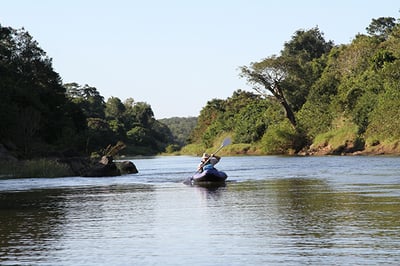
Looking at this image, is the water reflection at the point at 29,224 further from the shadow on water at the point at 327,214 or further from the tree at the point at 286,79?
the tree at the point at 286,79

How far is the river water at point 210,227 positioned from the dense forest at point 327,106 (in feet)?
156

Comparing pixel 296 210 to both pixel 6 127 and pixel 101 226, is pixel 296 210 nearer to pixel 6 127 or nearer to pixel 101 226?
pixel 101 226

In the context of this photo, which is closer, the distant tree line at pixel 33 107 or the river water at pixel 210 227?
the river water at pixel 210 227

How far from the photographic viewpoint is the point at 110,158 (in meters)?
55.6

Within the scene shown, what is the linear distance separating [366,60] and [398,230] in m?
81.1

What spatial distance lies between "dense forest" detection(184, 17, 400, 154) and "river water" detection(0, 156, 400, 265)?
1876 inches

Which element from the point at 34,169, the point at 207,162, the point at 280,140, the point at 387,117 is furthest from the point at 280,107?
the point at 207,162

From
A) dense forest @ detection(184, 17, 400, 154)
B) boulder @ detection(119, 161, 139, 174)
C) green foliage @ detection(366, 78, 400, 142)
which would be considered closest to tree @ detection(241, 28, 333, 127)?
dense forest @ detection(184, 17, 400, 154)

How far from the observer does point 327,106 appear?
95.9 metres

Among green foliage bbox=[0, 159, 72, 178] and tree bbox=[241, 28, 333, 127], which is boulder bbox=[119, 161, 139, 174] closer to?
green foliage bbox=[0, 159, 72, 178]

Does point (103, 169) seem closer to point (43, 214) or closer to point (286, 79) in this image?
point (43, 214)

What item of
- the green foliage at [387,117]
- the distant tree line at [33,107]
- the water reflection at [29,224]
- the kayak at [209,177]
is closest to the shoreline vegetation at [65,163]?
the green foliage at [387,117]

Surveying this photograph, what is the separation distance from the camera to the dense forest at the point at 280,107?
70.9 meters

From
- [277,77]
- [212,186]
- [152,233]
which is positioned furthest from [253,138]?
[152,233]
